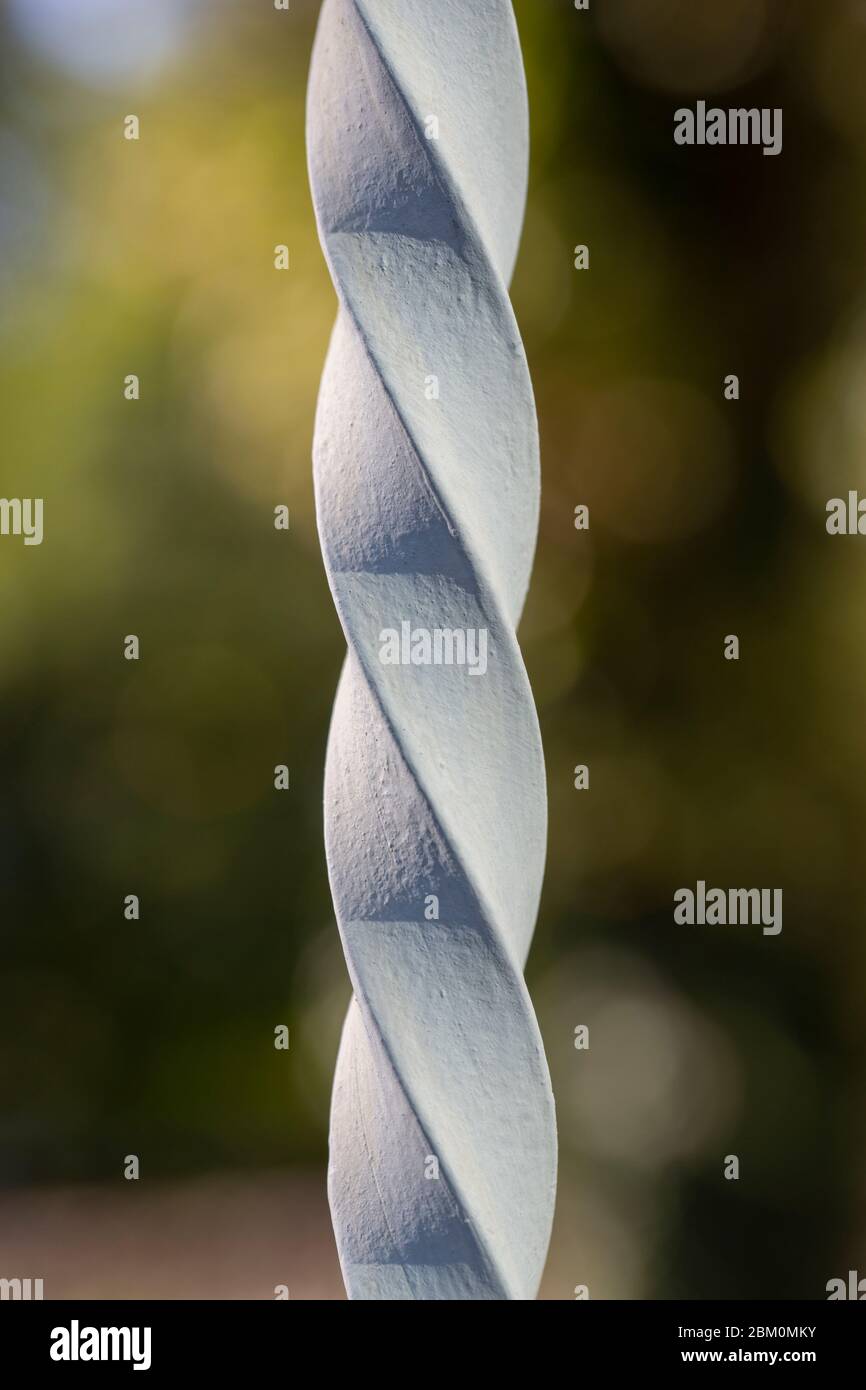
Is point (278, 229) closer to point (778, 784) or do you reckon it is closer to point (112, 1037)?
point (778, 784)

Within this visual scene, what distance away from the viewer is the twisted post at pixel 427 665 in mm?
365

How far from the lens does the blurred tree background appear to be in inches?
61.3

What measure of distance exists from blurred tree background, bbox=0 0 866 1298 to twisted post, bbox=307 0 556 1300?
45.3 inches

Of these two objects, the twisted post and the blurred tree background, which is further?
the blurred tree background

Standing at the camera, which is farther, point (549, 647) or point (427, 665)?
point (549, 647)

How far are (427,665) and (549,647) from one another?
1.30 m

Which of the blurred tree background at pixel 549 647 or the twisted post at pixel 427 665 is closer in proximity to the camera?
the twisted post at pixel 427 665

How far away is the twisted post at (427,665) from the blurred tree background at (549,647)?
115 centimetres

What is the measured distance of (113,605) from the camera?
5.62 ft

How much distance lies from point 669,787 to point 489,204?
1.25 meters

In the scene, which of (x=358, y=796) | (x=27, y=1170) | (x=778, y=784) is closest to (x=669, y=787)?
(x=778, y=784)

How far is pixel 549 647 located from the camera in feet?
5.46

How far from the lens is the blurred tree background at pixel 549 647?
156 cm

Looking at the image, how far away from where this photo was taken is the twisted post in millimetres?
365
